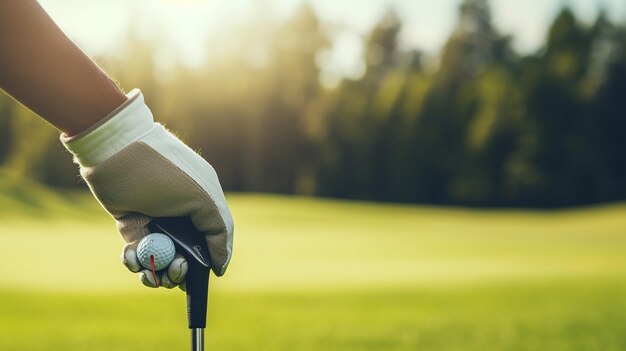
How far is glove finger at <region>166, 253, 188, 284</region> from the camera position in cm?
159

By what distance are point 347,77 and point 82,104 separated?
41.0 metres

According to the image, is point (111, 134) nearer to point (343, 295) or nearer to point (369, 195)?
point (343, 295)

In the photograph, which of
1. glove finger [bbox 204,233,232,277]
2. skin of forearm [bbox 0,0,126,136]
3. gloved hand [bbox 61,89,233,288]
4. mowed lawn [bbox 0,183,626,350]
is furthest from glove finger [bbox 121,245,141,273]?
mowed lawn [bbox 0,183,626,350]

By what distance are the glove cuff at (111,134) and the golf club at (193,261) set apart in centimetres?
18

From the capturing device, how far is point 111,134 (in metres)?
1.49

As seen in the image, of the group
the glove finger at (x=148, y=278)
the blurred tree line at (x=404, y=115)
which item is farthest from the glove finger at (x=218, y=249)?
the blurred tree line at (x=404, y=115)

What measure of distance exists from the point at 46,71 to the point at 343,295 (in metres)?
7.37

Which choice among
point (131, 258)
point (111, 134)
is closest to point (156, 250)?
point (131, 258)

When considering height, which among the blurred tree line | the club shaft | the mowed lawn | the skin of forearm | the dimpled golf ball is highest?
the blurred tree line

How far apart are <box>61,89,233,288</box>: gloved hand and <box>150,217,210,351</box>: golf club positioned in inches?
0.8

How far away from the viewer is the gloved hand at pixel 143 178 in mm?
1496

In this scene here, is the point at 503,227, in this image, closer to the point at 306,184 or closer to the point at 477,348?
the point at 477,348

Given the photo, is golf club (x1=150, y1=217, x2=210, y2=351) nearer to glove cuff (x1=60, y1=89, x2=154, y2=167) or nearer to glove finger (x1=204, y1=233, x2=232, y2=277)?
glove finger (x1=204, y1=233, x2=232, y2=277)

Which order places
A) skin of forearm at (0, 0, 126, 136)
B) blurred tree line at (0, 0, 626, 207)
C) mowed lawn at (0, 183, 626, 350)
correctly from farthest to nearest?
blurred tree line at (0, 0, 626, 207) → mowed lawn at (0, 183, 626, 350) → skin of forearm at (0, 0, 126, 136)
